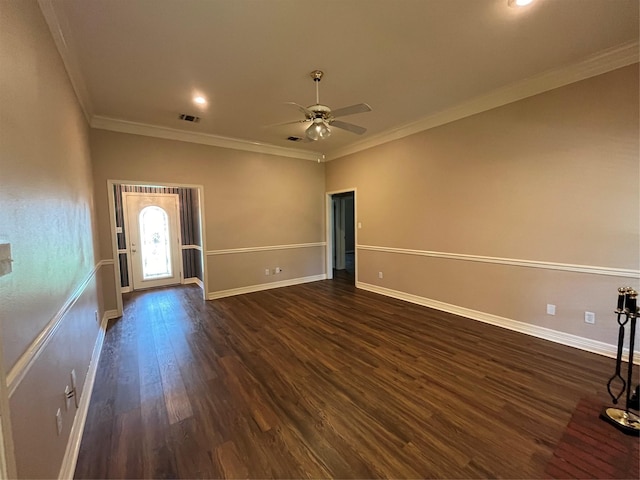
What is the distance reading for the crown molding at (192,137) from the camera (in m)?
4.07

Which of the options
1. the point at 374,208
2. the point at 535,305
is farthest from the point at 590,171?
the point at 374,208

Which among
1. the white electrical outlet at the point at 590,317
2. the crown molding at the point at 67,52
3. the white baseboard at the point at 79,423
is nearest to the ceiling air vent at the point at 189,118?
the crown molding at the point at 67,52

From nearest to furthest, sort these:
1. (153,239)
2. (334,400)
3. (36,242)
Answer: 1. (36,242)
2. (334,400)
3. (153,239)

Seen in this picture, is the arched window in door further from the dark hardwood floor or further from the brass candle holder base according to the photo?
the brass candle holder base

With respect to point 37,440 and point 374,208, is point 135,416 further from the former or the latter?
point 374,208

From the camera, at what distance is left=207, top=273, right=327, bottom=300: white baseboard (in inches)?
202

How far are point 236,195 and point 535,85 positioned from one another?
4.75 metres

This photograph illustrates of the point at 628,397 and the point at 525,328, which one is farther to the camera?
the point at 525,328

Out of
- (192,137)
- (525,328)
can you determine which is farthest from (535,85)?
(192,137)

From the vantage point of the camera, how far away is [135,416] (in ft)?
6.66

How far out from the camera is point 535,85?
3094 mm

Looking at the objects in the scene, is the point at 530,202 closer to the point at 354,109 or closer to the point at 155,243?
the point at 354,109

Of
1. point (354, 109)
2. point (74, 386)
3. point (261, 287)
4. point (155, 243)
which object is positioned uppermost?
point (354, 109)

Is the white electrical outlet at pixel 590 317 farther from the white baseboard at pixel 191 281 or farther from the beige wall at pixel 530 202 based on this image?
the white baseboard at pixel 191 281
